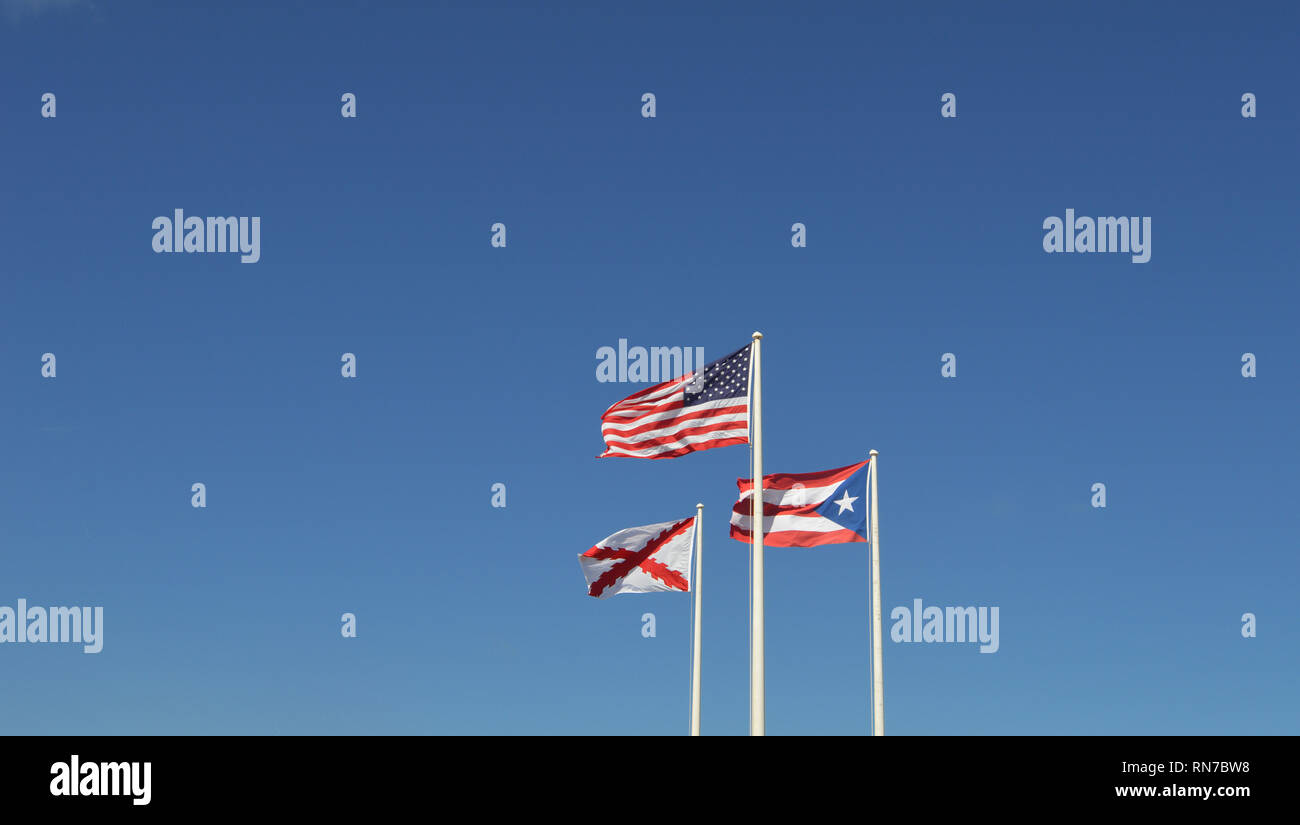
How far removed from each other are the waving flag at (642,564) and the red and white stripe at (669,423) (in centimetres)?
620

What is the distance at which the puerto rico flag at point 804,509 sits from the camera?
28375 millimetres

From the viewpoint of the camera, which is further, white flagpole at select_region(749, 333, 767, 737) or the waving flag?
the waving flag

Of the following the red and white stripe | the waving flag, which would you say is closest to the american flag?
the red and white stripe

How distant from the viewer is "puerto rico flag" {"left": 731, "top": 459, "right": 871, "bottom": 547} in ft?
93.1

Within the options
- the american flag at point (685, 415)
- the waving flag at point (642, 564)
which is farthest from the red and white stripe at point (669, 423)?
the waving flag at point (642, 564)

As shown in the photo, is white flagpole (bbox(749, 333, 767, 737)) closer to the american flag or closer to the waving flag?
the american flag

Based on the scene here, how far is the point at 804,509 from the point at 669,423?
160 inches

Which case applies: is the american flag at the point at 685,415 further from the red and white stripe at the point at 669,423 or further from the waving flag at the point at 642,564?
the waving flag at the point at 642,564
